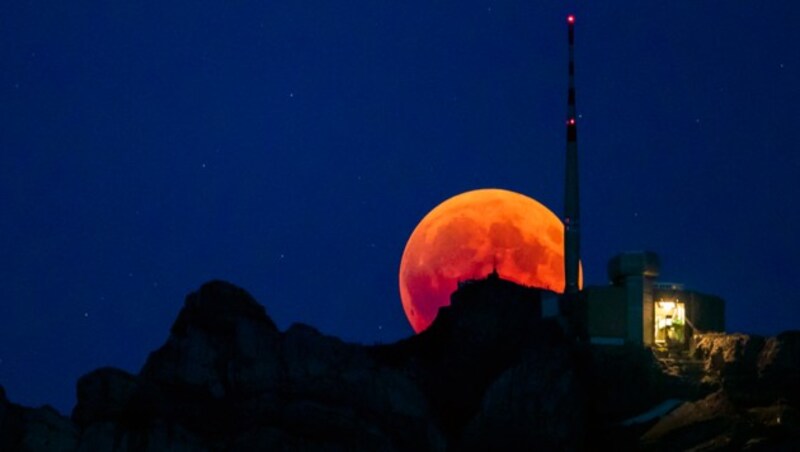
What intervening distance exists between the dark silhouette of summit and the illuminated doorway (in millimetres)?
1923

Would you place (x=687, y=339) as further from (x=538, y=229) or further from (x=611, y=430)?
(x=538, y=229)

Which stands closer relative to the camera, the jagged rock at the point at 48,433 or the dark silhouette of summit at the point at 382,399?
the dark silhouette of summit at the point at 382,399

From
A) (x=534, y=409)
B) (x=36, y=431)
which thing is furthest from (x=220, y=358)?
(x=534, y=409)

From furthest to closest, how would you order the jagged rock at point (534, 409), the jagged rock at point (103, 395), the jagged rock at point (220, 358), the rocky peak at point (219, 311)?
the rocky peak at point (219, 311) → the jagged rock at point (220, 358) → the jagged rock at point (103, 395) → the jagged rock at point (534, 409)

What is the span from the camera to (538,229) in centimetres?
10231

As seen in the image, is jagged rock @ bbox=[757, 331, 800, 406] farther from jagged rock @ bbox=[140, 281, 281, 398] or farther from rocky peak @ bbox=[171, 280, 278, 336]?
rocky peak @ bbox=[171, 280, 278, 336]

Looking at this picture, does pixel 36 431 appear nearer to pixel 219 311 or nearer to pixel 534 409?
pixel 219 311

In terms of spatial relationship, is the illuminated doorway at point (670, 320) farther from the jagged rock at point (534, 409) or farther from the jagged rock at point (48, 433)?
the jagged rock at point (48, 433)

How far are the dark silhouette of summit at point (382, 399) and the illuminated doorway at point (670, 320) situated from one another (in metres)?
1.92

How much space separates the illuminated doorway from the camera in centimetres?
8612

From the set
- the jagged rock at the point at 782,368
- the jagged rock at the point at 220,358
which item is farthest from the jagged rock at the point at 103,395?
the jagged rock at the point at 782,368

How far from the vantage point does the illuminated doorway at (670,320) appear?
8612 cm

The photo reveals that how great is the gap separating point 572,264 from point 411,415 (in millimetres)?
18252

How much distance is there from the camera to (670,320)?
283ft
